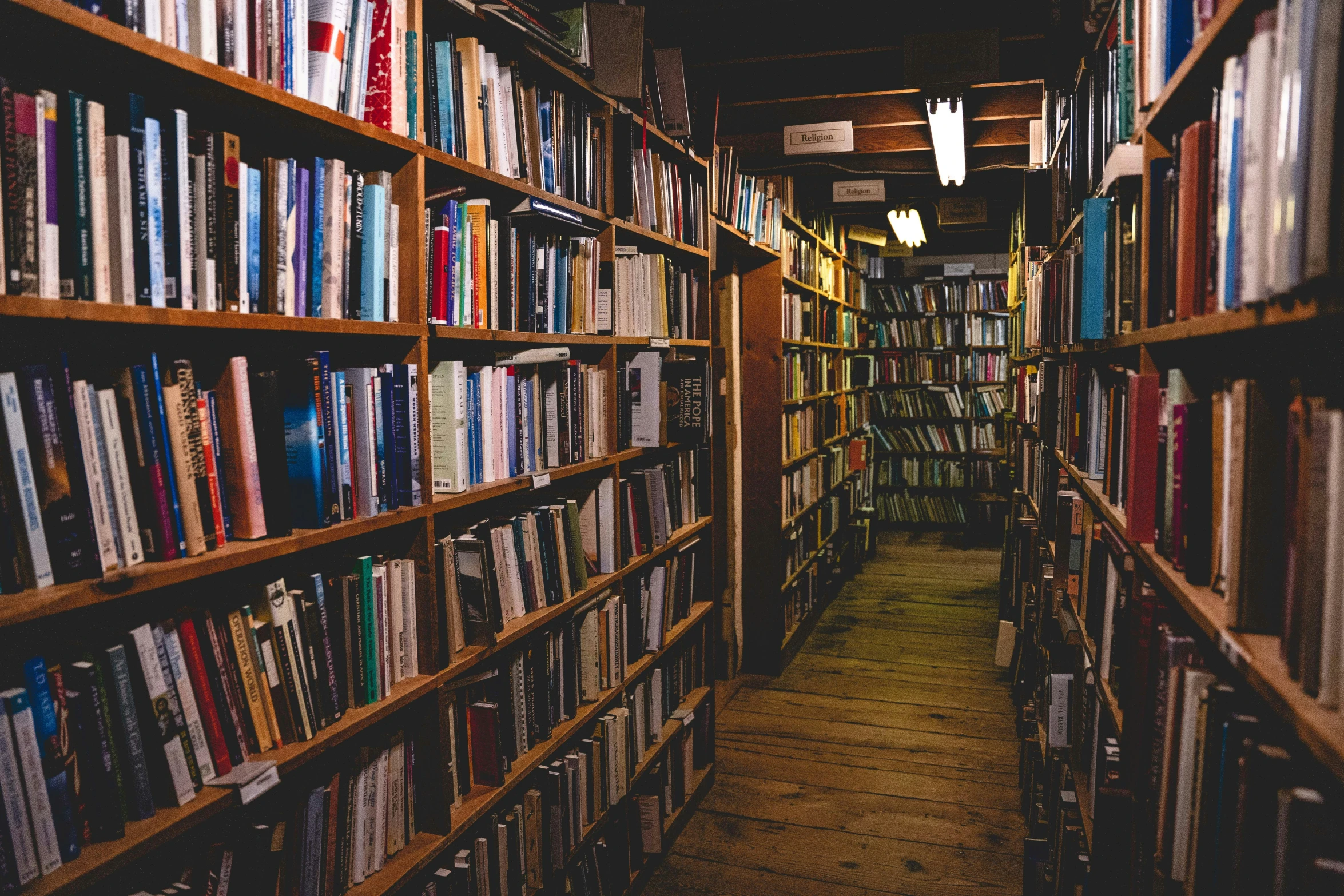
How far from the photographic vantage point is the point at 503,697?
75.4 inches

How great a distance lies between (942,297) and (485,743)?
23.6ft

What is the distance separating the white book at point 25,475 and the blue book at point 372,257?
1.86 feet

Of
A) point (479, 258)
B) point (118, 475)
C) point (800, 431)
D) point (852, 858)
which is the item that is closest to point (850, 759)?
point (852, 858)

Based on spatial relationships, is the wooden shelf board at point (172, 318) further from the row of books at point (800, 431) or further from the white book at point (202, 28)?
the row of books at point (800, 431)

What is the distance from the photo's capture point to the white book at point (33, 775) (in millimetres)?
928

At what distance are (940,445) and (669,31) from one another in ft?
19.0

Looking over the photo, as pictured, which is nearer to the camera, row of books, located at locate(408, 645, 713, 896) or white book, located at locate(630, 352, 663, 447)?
row of books, located at locate(408, 645, 713, 896)

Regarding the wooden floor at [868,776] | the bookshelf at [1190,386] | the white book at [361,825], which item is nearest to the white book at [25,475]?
the white book at [361,825]

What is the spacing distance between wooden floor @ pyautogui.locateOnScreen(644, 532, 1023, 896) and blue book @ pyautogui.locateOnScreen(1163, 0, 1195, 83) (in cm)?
226

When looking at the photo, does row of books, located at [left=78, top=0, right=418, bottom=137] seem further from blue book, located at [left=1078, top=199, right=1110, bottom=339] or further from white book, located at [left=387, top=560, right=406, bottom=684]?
blue book, located at [left=1078, top=199, right=1110, bottom=339]

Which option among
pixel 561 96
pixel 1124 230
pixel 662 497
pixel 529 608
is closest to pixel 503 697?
pixel 529 608

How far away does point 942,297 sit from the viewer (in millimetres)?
8047

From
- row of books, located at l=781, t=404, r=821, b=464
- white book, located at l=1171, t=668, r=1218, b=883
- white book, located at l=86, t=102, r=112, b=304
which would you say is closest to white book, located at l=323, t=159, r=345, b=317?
white book, located at l=86, t=102, r=112, b=304

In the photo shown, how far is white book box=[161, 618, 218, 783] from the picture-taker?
1.12m
